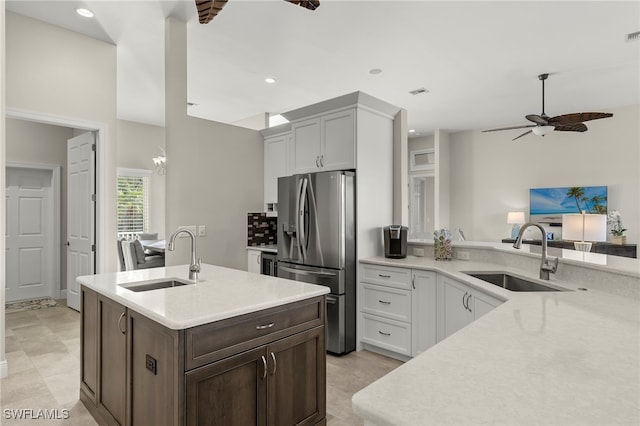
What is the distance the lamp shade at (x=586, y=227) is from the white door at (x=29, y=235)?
6844mm

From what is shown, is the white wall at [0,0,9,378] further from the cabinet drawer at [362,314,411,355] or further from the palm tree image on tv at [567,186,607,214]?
the palm tree image on tv at [567,186,607,214]

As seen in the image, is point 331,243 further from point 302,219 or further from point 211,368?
point 211,368

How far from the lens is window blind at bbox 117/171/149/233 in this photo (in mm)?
6578

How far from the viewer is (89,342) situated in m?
2.29

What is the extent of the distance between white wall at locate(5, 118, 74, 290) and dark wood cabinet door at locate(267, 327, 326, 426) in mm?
5286

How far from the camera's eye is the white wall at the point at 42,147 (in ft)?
17.1

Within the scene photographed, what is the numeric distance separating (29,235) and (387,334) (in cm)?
540

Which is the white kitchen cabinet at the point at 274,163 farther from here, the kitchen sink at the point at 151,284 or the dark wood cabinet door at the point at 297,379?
the dark wood cabinet door at the point at 297,379

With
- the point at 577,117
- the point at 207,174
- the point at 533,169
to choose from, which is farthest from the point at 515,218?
the point at 207,174

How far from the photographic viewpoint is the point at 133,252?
16.2 feet

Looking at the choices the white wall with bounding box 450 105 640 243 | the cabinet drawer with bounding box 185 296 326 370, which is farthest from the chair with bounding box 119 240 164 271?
the white wall with bounding box 450 105 640 243

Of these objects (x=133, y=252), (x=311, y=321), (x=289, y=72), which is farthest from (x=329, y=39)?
(x=133, y=252)

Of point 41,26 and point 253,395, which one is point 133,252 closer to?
point 41,26

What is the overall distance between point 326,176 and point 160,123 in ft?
15.4
